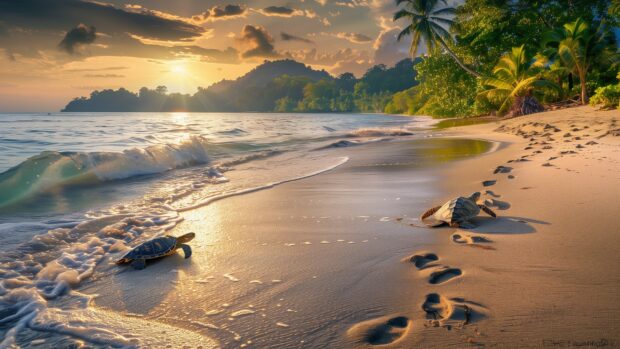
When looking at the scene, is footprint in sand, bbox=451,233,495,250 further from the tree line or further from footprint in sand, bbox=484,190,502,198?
the tree line

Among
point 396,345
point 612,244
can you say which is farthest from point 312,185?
point 396,345

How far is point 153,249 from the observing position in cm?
358

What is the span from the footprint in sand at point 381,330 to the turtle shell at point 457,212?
78.8 inches

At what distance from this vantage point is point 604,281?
244 centimetres

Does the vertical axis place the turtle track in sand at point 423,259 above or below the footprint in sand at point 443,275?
below

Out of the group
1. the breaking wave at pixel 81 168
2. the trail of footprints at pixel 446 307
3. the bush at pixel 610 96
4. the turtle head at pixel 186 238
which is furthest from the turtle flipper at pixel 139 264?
the bush at pixel 610 96

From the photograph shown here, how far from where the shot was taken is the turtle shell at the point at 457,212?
3.93 m

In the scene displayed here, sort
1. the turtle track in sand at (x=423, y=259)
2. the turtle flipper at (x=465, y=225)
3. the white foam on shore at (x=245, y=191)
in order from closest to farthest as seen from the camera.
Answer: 1. the turtle track in sand at (x=423, y=259)
2. the turtle flipper at (x=465, y=225)
3. the white foam on shore at (x=245, y=191)

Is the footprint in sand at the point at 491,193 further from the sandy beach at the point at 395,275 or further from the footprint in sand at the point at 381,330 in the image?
the footprint in sand at the point at 381,330

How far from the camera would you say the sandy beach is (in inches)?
81.4

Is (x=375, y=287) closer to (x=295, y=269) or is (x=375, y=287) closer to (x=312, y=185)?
(x=295, y=269)

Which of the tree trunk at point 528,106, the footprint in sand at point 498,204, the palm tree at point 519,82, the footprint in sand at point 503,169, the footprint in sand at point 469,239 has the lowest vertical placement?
the footprint in sand at point 469,239

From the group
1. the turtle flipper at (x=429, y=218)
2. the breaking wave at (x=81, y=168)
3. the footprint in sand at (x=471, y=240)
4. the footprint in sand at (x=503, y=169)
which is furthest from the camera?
the breaking wave at (x=81, y=168)

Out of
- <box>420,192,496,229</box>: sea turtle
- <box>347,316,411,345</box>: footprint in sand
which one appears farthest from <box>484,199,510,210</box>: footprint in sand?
<box>347,316,411,345</box>: footprint in sand
